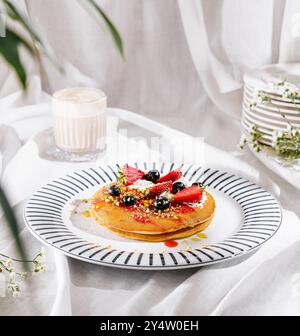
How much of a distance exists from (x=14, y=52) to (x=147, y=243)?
79 cm

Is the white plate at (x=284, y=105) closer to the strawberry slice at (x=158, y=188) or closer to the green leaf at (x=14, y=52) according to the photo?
the strawberry slice at (x=158, y=188)

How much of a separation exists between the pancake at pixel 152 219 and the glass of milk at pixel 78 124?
0.56 m

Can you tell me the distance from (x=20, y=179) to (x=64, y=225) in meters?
0.41

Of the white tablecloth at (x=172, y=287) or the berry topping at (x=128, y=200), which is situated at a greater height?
the berry topping at (x=128, y=200)

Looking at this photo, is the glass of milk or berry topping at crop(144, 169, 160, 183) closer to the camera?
berry topping at crop(144, 169, 160, 183)

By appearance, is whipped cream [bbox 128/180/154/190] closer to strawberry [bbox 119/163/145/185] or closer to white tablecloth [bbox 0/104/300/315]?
strawberry [bbox 119/163/145/185]

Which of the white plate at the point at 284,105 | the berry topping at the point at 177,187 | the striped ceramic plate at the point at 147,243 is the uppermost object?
the white plate at the point at 284,105

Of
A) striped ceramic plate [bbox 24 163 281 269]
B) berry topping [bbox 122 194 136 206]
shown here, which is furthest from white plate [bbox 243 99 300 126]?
berry topping [bbox 122 194 136 206]

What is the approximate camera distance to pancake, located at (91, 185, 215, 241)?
4.02ft

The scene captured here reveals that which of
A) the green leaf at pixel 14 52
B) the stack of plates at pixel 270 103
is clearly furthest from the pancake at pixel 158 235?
the green leaf at pixel 14 52

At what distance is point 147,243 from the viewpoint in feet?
4.07

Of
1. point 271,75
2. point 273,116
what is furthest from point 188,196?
point 271,75

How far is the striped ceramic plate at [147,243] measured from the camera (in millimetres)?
1125

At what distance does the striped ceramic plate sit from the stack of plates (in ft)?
0.98
